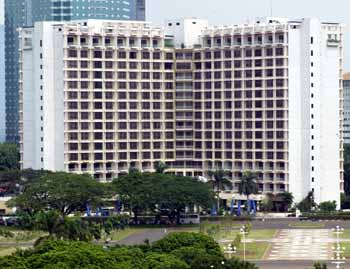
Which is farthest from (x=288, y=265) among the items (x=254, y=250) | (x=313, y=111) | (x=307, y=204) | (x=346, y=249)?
(x=313, y=111)

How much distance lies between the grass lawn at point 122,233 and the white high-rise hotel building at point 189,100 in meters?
29.3

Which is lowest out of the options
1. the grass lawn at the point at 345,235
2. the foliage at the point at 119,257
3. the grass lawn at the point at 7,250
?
the grass lawn at the point at 7,250

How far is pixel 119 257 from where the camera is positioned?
9719 centimetres

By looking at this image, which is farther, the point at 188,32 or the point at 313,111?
the point at 188,32

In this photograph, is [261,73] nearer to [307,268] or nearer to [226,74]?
[226,74]

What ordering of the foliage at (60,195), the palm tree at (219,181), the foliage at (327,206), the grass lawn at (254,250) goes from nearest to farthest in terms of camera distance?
the grass lawn at (254,250)
the foliage at (60,195)
the foliage at (327,206)
the palm tree at (219,181)

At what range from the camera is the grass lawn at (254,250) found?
12794cm

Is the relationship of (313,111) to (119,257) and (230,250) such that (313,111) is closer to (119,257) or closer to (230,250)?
(230,250)

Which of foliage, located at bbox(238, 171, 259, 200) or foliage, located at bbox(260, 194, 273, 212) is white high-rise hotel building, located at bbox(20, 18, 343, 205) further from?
foliage, located at bbox(238, 171, 259, 200)

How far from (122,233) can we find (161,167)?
101 feet

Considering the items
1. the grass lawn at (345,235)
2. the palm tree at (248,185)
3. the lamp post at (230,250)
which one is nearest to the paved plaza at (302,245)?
the grass lawn at (345,235)

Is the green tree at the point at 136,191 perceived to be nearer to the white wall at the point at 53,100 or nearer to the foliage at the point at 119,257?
the white wall at the point at 53,100

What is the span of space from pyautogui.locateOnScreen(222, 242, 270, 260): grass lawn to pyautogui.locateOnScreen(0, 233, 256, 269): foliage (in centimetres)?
1899

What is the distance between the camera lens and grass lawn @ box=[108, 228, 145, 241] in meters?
148
